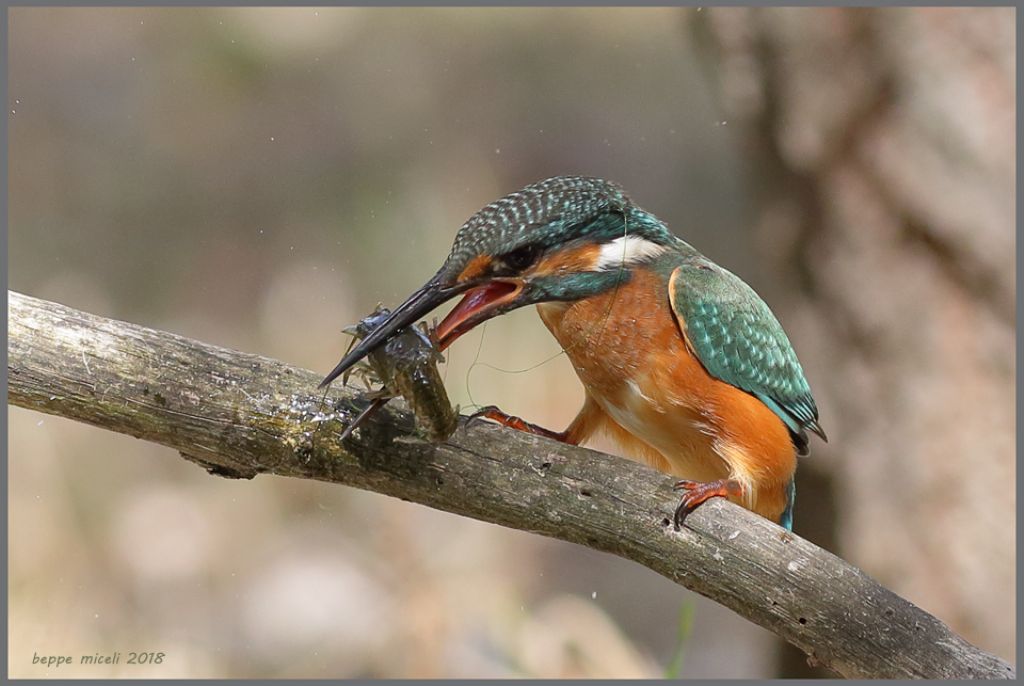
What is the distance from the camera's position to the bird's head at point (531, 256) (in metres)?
1.53

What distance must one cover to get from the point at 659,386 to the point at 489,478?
443mm

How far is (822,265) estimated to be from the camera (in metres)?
3.21

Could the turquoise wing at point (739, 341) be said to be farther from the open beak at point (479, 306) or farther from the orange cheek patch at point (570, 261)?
the open beak at point (479, 306)

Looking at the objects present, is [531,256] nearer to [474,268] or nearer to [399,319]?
[474,268]

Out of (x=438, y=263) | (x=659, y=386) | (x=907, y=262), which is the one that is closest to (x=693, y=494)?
(x=659, y=386)

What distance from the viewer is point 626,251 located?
187cm

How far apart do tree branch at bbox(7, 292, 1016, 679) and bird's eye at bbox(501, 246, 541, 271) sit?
0.29m

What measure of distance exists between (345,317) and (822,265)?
154 cm

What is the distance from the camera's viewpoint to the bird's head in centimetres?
153

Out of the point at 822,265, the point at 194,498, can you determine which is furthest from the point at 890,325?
the point at 194,498

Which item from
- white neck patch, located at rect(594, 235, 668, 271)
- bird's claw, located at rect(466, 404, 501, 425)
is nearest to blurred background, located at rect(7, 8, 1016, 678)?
bird's claw, located at rect(466, 404, 501, 425)

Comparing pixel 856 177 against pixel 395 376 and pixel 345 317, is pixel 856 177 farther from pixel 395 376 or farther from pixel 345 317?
pixel 395 376

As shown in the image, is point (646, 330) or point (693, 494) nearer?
point (693, 494)

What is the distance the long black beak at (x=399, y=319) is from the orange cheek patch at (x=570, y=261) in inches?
7.5
